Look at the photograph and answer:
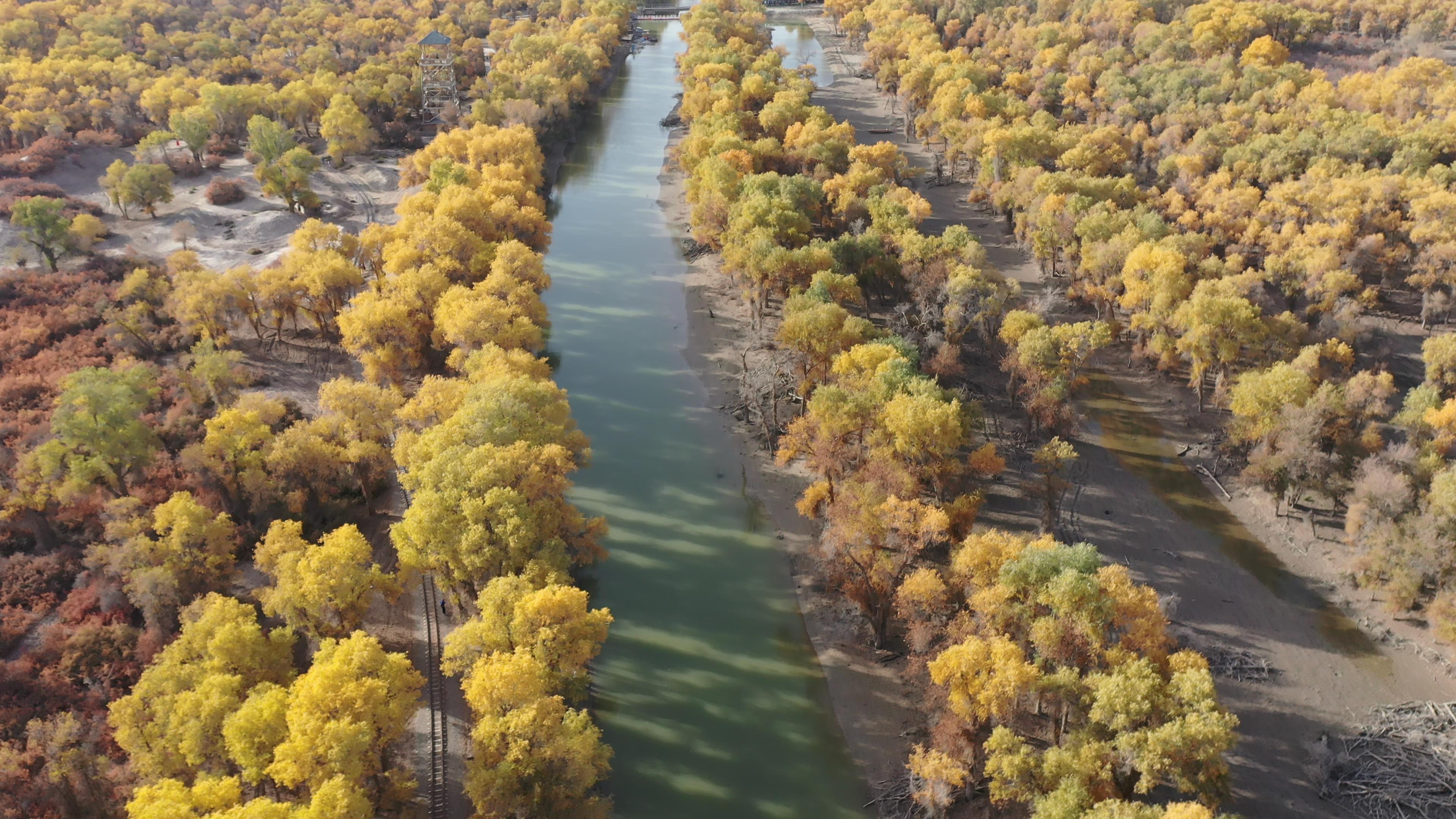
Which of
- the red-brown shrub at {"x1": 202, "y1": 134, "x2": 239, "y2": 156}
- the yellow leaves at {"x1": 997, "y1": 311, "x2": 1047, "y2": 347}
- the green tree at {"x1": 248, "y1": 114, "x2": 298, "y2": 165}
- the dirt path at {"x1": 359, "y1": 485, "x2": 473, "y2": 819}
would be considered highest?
the green tree at {"x1": 248, "y1": 114, "x2": 298, "y2": 165}

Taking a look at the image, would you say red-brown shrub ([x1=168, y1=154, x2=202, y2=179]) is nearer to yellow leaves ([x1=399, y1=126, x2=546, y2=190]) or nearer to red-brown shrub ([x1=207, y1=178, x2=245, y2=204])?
red-brown shrub ([x1=207, y1=178, x2=245, y2=204])

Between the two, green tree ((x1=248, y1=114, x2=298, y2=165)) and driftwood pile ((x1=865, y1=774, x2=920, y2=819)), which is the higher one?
green tree ((x1=248, y1=114, x2=298, y2=165))

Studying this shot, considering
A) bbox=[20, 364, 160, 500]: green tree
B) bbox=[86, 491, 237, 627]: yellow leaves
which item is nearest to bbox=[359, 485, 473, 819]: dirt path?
bbox=[86, 491, 237, 627]: yellow leaves

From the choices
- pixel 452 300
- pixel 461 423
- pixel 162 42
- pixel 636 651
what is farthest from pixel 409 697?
pixel 162 42

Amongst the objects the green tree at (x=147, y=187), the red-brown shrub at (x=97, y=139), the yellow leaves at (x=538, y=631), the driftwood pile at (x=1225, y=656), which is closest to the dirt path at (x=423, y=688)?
the yellow leaves at (x=538, y=631)

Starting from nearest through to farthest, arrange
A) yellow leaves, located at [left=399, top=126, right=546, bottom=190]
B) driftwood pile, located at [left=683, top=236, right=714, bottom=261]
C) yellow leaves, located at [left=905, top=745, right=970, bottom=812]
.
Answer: yellow leaves, located at [left=905, top=745, right=970, bottom=812], driftwood pile, located at [left=683, top=236, right=714, bottom=261], yellow leaves, located at [left=399, top=126, right=546, bottom=190]

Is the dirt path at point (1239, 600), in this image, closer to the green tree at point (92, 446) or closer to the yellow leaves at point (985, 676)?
the yellow leaves at point (985, 676)

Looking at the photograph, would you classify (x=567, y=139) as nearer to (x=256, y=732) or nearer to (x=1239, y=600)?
(x=256, y=732)

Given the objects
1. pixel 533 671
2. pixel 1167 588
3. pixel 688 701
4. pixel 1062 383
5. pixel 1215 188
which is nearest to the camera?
pixel 533 671

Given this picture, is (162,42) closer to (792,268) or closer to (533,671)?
(792,268)
